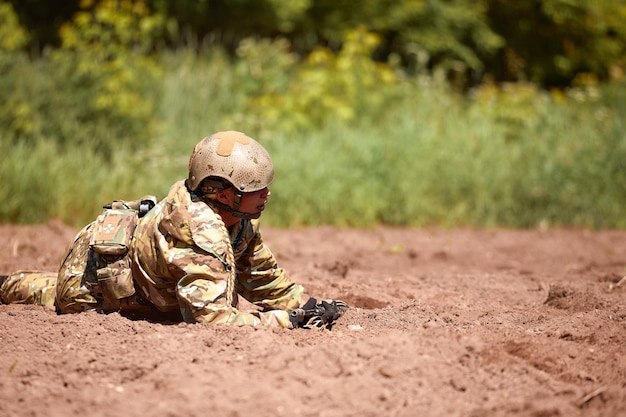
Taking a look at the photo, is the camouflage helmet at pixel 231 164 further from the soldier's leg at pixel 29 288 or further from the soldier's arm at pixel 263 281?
the soldier's leg at pixel 29 288

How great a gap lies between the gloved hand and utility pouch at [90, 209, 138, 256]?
3.09ft

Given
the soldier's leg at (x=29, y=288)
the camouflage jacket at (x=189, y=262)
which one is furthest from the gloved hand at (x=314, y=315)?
the soldier's leg at (x=29, y=288)

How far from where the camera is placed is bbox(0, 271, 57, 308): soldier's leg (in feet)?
17.0

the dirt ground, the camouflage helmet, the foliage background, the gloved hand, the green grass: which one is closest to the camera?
the dirt ground

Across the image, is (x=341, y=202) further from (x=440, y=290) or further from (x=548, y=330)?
(x=548, y=330)

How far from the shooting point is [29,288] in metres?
5.23

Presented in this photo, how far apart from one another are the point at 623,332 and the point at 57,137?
717cm

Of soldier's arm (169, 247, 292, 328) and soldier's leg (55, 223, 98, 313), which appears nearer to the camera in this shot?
soldier's arm (169, 247, 292, 328)

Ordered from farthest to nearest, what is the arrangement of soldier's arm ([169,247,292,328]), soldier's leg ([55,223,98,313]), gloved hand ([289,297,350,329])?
soldier's leg ([55,223,98,313]), gloved hand ([289,297,350,329]), soldier's arm ([169,247,292,328])

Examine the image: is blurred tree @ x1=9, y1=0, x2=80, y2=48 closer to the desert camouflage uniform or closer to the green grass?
the green grass

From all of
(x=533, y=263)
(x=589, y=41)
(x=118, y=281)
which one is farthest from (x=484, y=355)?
(x=589, y=41)

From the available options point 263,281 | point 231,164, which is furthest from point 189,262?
point 263,281

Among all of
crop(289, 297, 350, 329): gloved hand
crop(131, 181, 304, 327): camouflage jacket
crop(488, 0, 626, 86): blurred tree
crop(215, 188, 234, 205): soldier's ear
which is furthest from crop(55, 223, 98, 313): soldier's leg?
crop(488, 0, 626, 86): blurred tree

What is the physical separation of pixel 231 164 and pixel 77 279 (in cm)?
113
